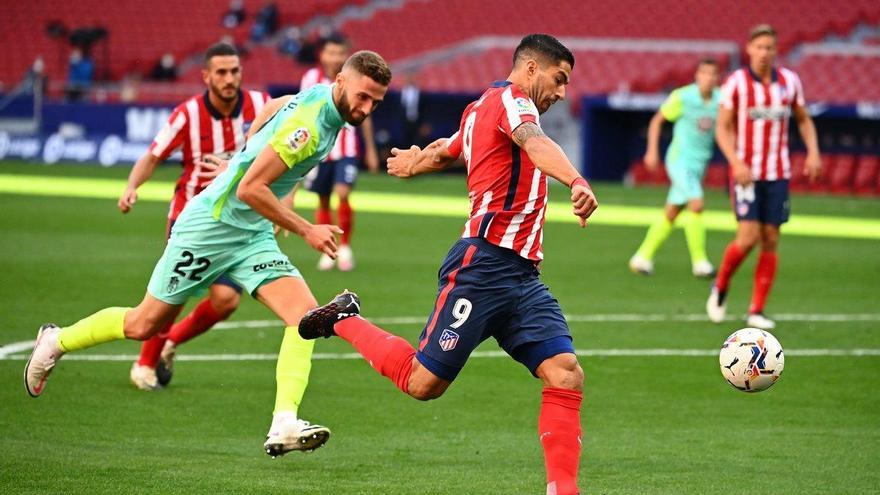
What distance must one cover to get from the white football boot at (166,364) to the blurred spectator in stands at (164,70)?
28.1 m

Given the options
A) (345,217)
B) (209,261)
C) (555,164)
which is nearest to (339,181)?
(345,217)

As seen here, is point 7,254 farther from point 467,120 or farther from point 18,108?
point 18,108

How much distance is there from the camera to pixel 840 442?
7.84 metres

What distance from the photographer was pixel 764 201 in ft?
38.9

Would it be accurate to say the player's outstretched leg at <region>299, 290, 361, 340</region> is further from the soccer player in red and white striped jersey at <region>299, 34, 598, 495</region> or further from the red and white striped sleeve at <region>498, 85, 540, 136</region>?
the red and white striped sleeve at <region>498, 85, 540, 136</region>

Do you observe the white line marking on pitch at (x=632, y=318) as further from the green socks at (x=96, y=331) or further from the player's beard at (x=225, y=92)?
the green socks at (x=96, y=331)

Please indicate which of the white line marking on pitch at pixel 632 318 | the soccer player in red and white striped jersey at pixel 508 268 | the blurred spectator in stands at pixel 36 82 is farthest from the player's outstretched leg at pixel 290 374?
the blurred spectator in stands at pixel 36 82

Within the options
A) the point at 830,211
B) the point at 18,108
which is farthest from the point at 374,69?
the point at 18,108

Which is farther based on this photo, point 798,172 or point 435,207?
point 798,172

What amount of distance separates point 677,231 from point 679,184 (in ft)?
17.3

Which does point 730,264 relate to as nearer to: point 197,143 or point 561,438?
point 197,143

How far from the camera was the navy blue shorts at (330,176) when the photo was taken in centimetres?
1574

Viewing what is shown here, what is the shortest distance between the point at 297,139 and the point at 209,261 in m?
1.07

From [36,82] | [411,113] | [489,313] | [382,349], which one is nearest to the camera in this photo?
[489,313]
